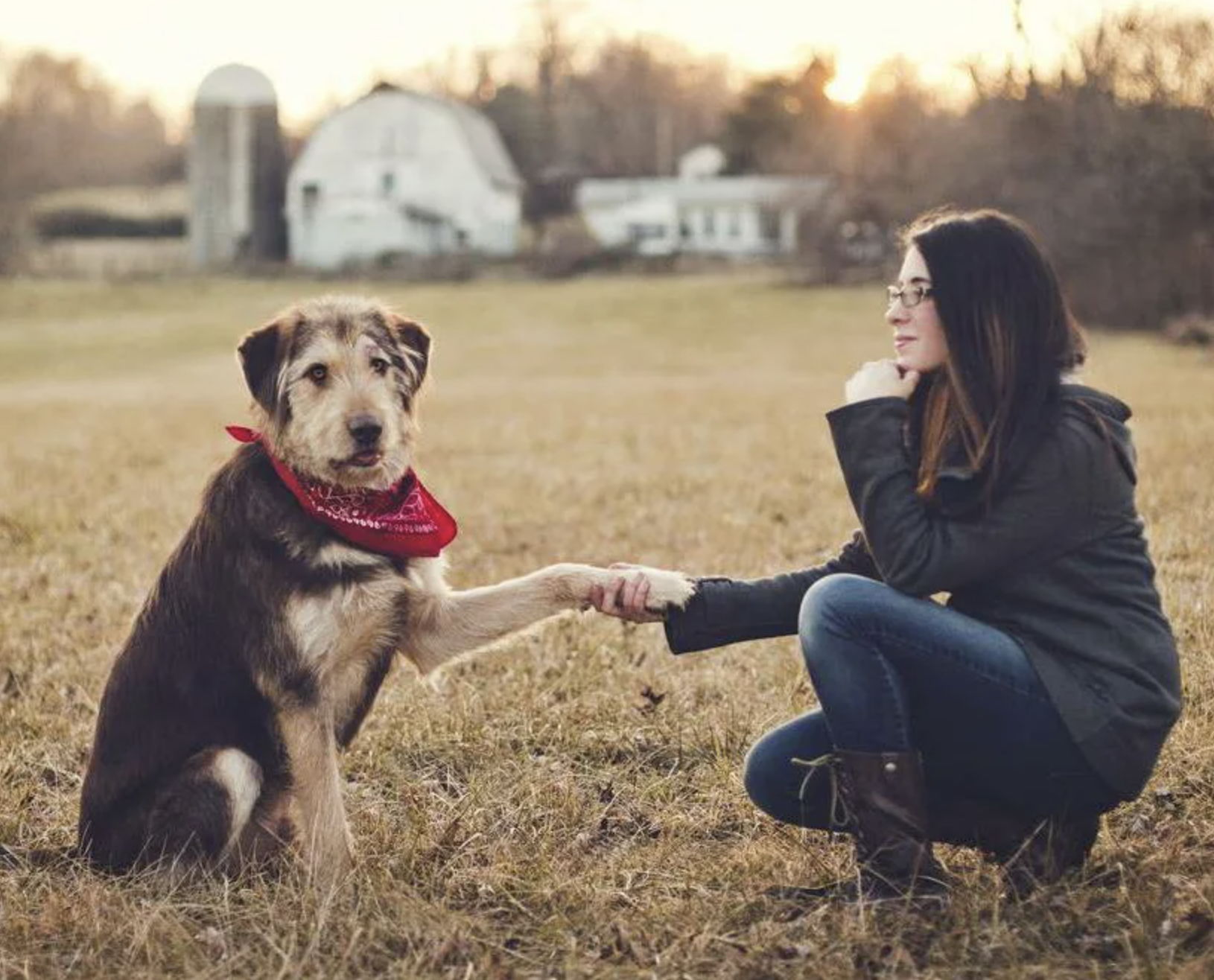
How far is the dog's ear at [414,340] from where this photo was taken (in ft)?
16.2

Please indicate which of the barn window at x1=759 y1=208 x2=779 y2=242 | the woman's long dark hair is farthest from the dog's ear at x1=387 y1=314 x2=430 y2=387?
the barn window at x1=759 y1=208 x2=779 y2=242

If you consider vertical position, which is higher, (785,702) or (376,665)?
(376,665)

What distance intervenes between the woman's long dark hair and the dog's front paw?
Result: 2.98 ft

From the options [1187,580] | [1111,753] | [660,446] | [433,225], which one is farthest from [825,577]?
[433,225]

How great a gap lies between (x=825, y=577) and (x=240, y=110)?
6836 cm

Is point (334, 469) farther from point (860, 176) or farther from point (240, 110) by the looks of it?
point (240, 110)

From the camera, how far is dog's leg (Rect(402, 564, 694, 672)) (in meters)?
4.42

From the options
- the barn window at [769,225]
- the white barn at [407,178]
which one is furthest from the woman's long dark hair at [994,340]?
the barn window at [769,225]

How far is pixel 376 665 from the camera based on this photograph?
442 cm

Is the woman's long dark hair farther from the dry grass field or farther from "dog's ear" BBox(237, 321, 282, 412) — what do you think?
"dog's ear" BBox(237, 321, 282, 412)

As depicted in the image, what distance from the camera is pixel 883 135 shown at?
52.2 metres

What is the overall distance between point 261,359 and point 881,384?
2107 millimetres

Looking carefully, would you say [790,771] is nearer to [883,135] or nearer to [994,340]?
[994,340]

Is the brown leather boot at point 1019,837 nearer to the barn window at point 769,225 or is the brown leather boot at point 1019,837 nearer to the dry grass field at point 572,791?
the dry grass field at point 572,791
